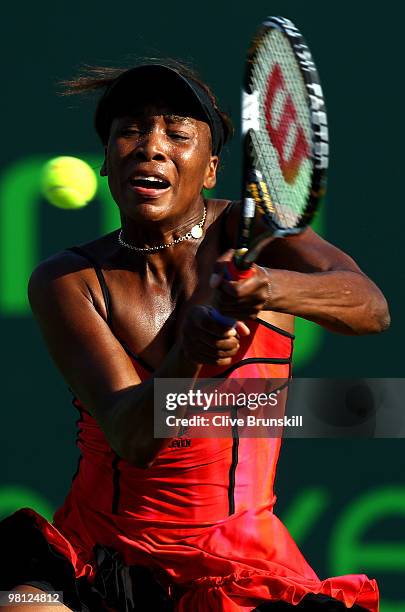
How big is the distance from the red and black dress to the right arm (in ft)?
0.28

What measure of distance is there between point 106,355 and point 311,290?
0.57 meters

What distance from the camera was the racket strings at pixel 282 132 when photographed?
2598mm

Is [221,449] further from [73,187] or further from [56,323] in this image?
[73,187]

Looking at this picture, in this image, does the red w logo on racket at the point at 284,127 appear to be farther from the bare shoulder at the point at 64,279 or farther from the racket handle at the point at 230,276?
the bare shoulder at the point at 64,279

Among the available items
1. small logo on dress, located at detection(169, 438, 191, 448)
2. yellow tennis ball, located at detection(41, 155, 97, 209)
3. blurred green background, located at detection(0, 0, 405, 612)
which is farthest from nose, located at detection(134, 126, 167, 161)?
blurred green background, located at detection(0, 0, 405, 612)

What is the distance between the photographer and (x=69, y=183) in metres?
4.16

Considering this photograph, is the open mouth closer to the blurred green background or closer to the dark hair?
the dark hair

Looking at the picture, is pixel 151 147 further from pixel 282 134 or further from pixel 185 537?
pixel 185 537

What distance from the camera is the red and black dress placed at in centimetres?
307

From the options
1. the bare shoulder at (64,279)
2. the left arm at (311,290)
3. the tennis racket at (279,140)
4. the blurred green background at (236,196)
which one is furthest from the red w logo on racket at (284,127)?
the blurred green background at (236,196)

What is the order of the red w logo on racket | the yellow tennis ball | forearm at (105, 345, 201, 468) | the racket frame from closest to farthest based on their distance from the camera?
the racket frame
the red w logo on racket
forearm at (105, 345, 201, 468)
the yellow tennis ball

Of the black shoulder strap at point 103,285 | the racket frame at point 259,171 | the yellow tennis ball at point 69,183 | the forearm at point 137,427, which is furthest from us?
the yellow tennis ball at point 69,183

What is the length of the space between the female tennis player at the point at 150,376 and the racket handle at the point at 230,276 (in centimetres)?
42

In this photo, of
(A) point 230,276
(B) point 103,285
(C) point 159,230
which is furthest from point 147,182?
(A) point 230,276
